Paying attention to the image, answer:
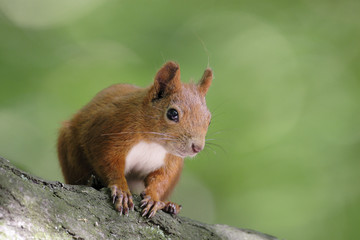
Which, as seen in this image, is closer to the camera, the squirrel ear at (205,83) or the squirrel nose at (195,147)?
the squirrel nose at (195,147)

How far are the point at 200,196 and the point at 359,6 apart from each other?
7.38 feet

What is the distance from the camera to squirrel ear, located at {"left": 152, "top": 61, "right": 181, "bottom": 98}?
2.23 metres

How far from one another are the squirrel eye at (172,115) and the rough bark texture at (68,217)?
1.40 feet

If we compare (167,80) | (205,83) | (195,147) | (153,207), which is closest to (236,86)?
(205,83)

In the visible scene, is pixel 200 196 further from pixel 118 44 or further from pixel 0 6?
pixel 0 6

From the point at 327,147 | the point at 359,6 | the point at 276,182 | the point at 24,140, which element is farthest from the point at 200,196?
the point at 359,6

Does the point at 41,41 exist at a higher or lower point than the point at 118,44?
lower

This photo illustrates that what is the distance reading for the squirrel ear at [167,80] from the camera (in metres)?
2.23

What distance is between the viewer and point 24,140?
346 cm

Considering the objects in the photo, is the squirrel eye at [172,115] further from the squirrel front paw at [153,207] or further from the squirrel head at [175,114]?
the squirrel front paw at [153,207]

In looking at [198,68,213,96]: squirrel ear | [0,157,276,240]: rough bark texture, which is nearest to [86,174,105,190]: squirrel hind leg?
[0,157,276,240]: rough bark texture

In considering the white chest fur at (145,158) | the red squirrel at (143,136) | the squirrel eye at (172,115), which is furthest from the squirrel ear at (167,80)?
the white chest fur at (145,158)

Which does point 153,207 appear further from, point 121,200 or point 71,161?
point 71,161

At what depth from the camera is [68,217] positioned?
1473 mm
